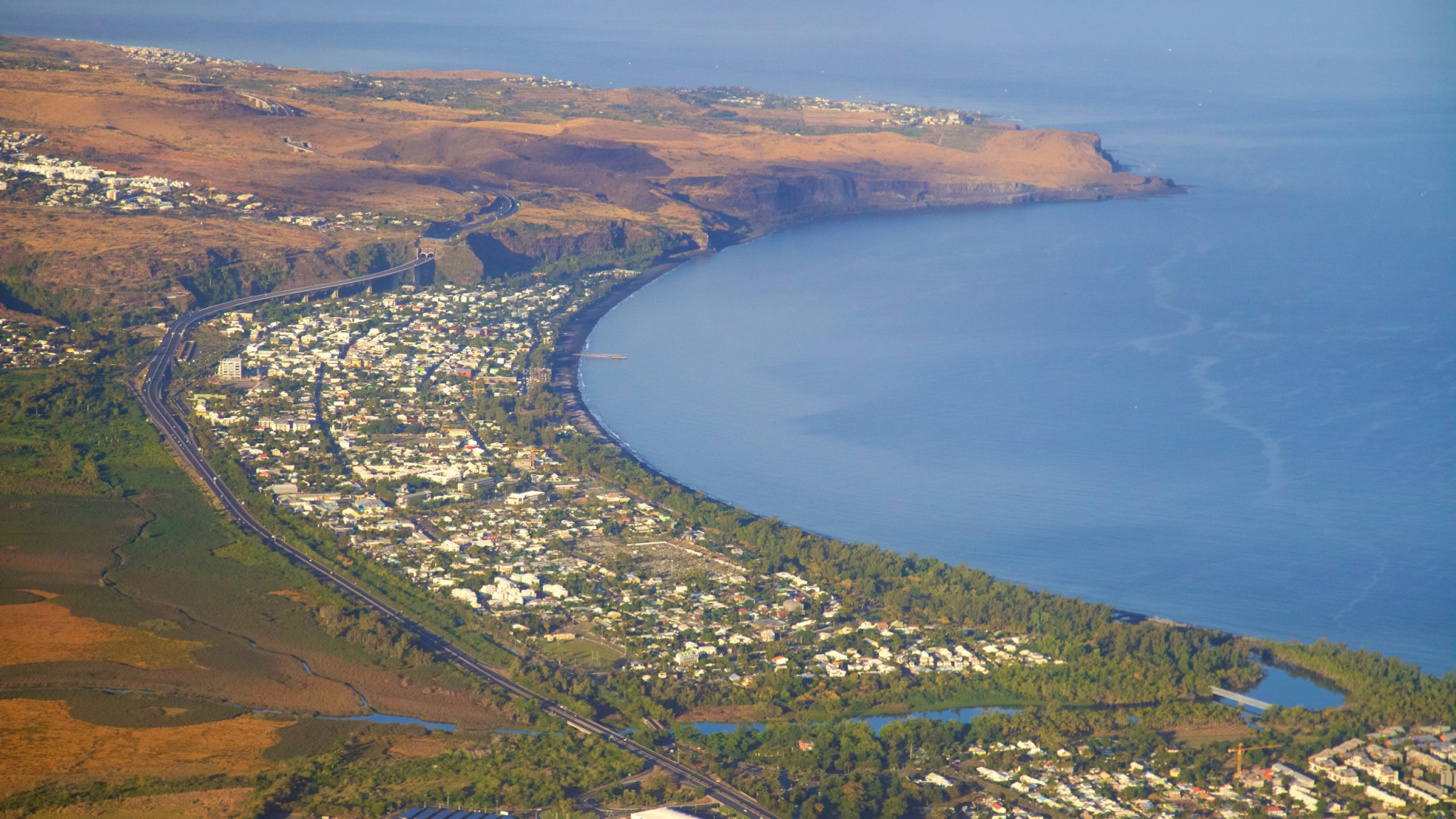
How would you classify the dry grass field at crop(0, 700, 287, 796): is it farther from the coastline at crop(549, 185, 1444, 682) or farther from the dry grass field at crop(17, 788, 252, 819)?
the coastline at crop(549, 185, 1444, 682)

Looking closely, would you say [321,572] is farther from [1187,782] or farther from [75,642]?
[1187,782]

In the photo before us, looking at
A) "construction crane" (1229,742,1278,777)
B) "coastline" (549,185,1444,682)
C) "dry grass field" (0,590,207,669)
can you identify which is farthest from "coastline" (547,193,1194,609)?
"dry grass field" (0,590,207,669)

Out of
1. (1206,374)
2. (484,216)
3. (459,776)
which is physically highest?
(484,216)

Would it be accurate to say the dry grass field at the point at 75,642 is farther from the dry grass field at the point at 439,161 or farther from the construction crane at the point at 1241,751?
the dry grass field at the point at 439,161

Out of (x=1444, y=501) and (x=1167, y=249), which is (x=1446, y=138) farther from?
(x=1444, y=501)

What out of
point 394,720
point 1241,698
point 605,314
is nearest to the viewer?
point 394,720

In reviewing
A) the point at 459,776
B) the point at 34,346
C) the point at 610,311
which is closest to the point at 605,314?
the point at 610,311
